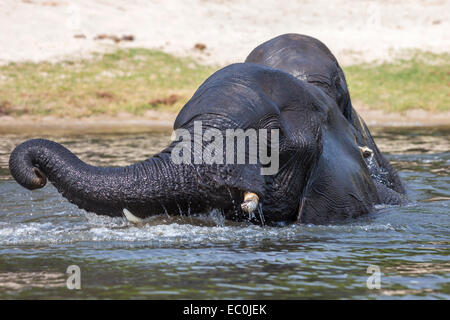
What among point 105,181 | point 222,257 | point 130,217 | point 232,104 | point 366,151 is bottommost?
point 222,257

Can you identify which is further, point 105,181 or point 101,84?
point 101,84

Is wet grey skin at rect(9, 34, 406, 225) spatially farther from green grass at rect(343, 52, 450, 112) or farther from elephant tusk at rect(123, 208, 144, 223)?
green grass at rect(343, 52, 450, 112)

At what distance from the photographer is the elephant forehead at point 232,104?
5.00 m

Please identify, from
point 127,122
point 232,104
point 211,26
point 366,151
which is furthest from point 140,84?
point 232,104

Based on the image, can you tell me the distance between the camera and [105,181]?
Answer: 4.78 metres

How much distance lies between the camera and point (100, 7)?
31844 millimetres

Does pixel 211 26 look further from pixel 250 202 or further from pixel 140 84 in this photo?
pixel 250 202

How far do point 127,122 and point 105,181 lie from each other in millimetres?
17227

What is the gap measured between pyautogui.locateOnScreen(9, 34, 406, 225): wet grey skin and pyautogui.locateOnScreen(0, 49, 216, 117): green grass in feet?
53.2

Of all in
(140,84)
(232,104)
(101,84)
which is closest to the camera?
(232,104)

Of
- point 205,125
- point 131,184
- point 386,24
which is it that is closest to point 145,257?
point 131,184

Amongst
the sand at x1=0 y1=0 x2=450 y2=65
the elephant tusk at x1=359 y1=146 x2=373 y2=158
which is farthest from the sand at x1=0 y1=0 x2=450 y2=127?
the elephant tusk at x1=359 y1=146 x2=373 y2=158

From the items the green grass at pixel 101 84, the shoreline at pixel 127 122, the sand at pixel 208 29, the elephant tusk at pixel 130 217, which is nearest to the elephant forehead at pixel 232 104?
the elephant tusk at pixel 130 217
